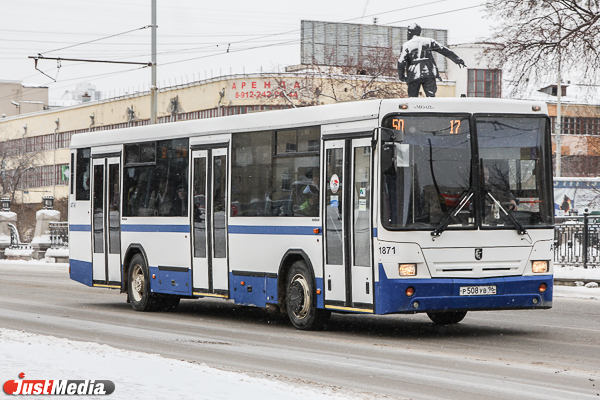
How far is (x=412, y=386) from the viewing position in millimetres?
8570

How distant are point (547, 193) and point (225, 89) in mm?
58696

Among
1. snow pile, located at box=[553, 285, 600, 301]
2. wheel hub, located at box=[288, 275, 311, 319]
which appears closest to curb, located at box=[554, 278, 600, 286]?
snow pile, located at box=[553, 285, 600, 301]

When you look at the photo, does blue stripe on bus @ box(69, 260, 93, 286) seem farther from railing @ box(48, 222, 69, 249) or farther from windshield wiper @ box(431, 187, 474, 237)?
railing @ box(48, 222, 69, 249)

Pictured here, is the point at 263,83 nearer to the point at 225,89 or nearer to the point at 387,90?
the point at 225,89

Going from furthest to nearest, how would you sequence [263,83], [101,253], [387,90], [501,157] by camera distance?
1. [263,83]
2. [387,90]
3. [101,253]
4. [501,157]

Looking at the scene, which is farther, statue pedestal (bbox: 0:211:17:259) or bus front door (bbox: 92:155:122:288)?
statue pedestal (bbox: 0:211:17:259)

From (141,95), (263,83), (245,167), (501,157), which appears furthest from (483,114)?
(141,95)

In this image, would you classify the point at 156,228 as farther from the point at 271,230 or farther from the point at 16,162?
the point at 16,162

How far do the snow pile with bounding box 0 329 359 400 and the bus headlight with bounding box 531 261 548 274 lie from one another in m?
4.86

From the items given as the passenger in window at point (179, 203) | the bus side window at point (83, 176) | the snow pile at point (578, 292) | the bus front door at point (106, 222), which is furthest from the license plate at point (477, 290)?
the bus side window at point (83, 176)

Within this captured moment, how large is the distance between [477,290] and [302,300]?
2.49 m

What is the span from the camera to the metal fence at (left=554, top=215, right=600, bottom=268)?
74.5 feet

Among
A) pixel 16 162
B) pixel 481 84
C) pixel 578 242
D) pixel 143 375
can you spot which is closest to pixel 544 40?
pixel 578 242
